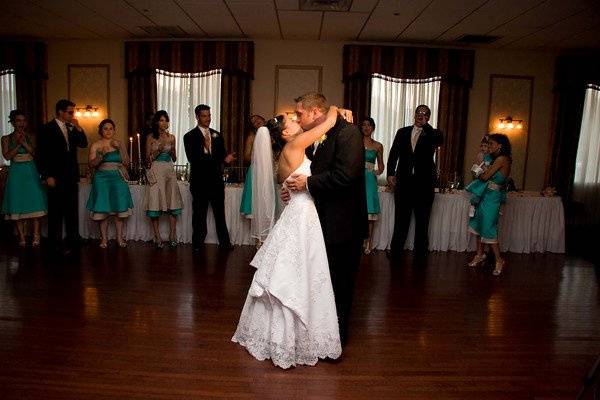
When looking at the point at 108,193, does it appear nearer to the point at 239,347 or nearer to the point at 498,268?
the point at 239,347

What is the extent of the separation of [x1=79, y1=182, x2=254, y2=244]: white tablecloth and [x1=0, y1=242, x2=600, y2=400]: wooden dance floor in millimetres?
934

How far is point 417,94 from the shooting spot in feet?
28.6

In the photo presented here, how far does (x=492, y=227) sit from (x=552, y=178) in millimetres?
4468

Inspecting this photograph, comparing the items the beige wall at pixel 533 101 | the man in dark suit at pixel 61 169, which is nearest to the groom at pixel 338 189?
the man in dark suit at pixel 61 169

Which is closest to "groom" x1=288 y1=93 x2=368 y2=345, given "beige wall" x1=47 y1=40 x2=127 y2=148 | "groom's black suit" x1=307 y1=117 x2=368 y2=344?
"groom's black suit" x1=307 y1=117 x2=368 y2=344

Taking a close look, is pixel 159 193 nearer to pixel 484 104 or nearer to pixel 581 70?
pixel 484 104

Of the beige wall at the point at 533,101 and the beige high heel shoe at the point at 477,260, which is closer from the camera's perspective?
the beige high heel shoe at the point at 477,260

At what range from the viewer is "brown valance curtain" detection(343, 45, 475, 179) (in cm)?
850

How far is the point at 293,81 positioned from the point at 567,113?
17.4 ft

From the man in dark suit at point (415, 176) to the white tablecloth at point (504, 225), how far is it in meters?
0.32

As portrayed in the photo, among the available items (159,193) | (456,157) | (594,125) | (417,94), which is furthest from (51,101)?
(594,125)

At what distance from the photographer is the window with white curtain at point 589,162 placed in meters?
8.99

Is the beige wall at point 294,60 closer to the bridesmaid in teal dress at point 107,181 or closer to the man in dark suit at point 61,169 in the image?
the bridesmaid in teal dress at point 107,181

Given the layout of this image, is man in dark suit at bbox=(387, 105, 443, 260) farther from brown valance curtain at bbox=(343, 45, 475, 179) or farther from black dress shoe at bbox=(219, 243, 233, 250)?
brown valance curtain at bbox=(343, 45, 475, 179)
